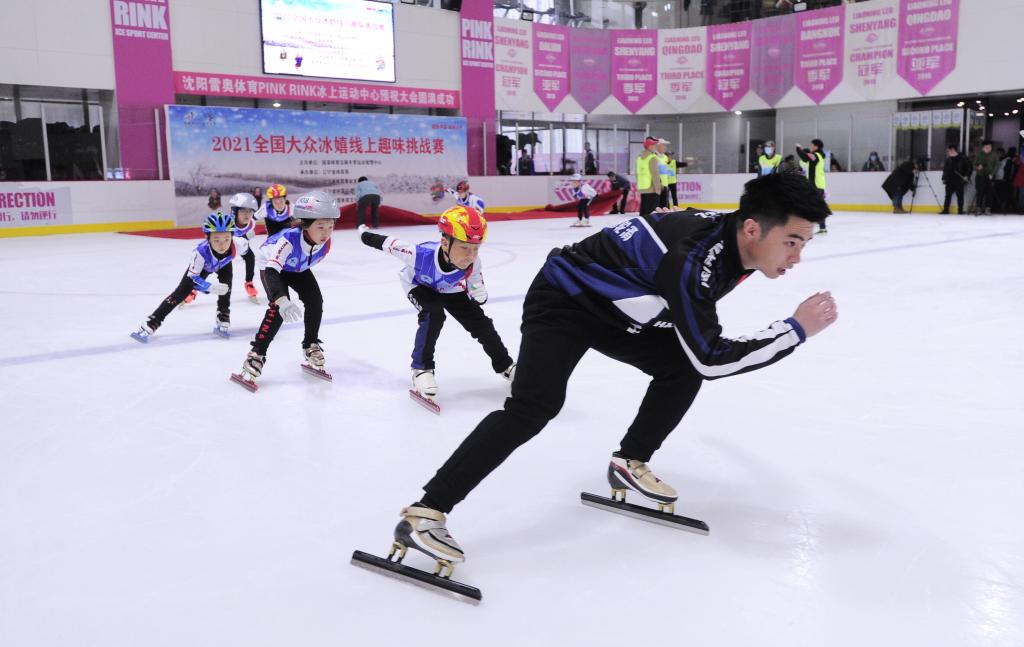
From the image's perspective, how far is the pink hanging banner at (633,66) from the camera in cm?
2200

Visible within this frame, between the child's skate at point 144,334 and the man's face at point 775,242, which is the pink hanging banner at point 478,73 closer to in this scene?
the child's skate at point 144,334

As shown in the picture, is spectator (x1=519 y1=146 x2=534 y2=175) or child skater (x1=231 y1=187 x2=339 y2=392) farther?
spectator (x1=519 y1=146 x2=534 y2=175)

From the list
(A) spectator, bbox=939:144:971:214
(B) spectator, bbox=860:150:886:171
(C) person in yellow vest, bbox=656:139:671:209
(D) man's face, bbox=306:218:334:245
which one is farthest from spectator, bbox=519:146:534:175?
(D) man's face, bbox=306:218:334:245

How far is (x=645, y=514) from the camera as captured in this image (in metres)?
2.29

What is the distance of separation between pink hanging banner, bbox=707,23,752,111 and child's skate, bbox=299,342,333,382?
19629mm

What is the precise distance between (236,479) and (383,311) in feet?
10.9

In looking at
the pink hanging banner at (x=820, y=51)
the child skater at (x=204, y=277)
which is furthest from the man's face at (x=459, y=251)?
the pink hanging banner at (x=820, y=51)

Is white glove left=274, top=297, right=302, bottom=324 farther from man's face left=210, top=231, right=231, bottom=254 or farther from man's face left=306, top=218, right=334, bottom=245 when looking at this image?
man's face left=210, top=231, right=231, bottom=254

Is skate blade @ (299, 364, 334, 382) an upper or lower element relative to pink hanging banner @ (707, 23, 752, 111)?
lower

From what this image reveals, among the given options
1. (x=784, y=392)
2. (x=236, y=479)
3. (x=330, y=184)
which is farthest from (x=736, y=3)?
(x=236, y=479)

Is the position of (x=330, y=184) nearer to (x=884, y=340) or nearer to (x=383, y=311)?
(x=383, y=311)

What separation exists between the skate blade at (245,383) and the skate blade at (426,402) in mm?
739

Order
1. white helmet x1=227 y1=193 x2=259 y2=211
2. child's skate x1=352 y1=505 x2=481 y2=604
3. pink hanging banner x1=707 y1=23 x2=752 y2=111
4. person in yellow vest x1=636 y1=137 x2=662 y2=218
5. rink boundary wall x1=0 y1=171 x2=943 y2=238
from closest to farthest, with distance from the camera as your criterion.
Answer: child's skate x1=352 y1=505 x2=481 y2=604, white helmet x1=227 y1=193 x2=259 y2=211, person in yellow vest x1=636 y1=137 x2=662 y2=218, rink boundary wall x1=0 y1=171 x2=943 y2=238, pink hanging banner x1=707 y1=23 x2=752 y2=111

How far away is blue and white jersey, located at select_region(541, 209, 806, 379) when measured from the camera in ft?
6.06
